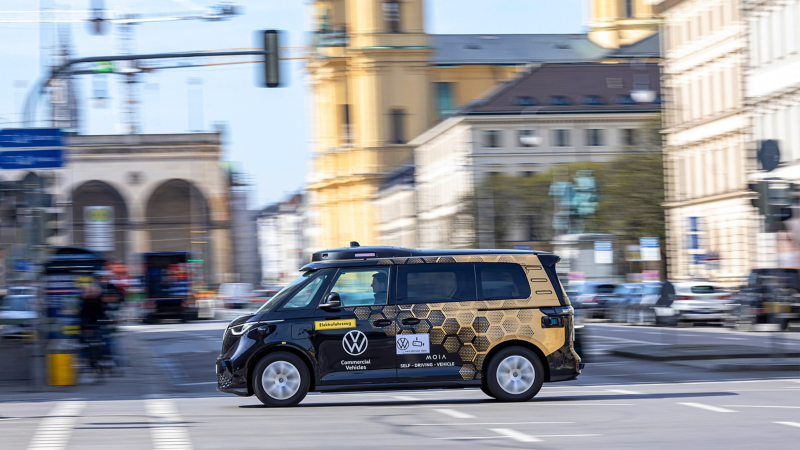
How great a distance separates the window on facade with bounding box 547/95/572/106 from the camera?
102062mm

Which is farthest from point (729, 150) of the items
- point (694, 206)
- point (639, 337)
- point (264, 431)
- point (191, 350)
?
point (264, 431)

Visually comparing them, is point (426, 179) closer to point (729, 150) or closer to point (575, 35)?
point (575, 35)

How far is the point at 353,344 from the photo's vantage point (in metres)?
14.8

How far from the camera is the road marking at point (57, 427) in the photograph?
38.2 ft

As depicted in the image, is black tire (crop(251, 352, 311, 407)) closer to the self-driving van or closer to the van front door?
the self-driving van

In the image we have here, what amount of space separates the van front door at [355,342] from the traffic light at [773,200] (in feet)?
26.4

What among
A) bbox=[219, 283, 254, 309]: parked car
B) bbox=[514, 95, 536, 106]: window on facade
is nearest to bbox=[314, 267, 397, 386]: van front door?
bbox=[219, 283, 254, 309]: parked car

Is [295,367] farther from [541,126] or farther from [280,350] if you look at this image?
[541,126]

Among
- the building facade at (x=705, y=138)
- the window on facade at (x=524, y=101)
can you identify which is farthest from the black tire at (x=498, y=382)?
the window on facade at (x=524, y=101)

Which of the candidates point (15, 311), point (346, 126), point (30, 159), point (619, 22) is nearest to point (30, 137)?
point (30, 159)

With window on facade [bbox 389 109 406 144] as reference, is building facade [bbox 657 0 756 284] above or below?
below

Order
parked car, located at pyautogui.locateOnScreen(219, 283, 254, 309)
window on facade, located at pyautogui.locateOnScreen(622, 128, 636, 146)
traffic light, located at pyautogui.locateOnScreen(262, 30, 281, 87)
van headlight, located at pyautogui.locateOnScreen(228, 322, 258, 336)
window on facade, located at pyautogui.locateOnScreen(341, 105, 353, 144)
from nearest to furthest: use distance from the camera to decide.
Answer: van headlight, located at pyautogui.locateOnScreen(228, 322, 258, 336), traffic light, located at pyautogui.locateOnScreen(262, 30, 281, 87), parked car, located at pyautogui.locateOnScreen(219, 283, 254, 309), window on facade, located at pyautogui.locateOnScreen(622, 128, 636, 146), window on facade, located at pyautogui.locateOnScreen(341, 105, 353, 144)

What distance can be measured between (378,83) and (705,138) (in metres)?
57.6

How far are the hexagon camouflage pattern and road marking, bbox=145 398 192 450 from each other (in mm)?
2387
